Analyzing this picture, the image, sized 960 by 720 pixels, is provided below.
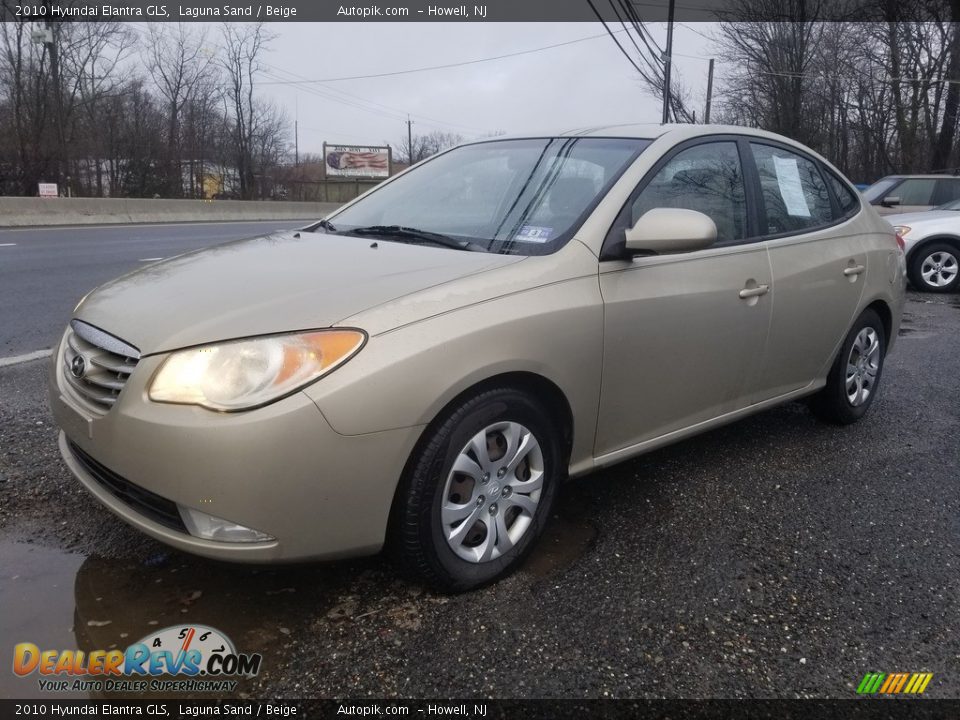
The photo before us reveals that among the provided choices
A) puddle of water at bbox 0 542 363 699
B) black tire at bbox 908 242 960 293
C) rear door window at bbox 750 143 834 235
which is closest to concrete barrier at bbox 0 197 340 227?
puddle of water at bbox 0 542 363 699

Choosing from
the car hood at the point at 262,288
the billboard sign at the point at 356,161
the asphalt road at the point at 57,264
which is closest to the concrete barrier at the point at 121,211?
the asphalt road at the point at 57,264

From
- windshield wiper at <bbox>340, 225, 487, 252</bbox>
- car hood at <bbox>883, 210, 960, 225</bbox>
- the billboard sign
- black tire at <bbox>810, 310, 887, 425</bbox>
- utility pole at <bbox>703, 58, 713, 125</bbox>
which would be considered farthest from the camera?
the billboard sign

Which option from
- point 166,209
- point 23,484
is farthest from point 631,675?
point 166,209

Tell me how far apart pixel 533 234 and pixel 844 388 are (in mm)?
2347

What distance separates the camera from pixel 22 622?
91.5 inches

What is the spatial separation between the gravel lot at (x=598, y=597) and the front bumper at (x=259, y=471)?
1.04 ft

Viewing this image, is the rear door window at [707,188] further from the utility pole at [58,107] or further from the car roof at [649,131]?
the utility pole at [58,107]

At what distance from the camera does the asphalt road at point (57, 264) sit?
6391mm

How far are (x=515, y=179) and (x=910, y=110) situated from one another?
108 ft

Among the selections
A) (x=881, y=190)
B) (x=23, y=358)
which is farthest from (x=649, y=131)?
(x=881, y=190)

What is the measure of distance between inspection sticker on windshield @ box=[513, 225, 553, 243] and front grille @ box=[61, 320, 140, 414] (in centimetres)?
142

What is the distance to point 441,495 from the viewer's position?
7.89 feet

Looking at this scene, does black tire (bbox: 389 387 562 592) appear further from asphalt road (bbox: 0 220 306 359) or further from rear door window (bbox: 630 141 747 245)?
asphalt road (bbox: 0 220 306 359)

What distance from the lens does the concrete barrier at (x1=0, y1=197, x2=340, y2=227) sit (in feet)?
58.9
